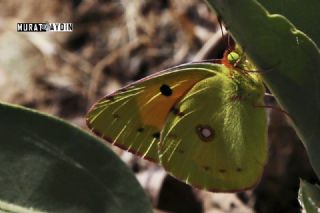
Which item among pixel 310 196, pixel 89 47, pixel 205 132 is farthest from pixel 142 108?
pixel 89 47

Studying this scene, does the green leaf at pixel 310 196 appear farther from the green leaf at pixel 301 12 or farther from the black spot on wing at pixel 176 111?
the black spot on wing at pixel 176 111

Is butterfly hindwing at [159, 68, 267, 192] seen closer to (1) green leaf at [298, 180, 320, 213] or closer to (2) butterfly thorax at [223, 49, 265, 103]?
(2) butterfly thorax at [223, 49, 265, 103]

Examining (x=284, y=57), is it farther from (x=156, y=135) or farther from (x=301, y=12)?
(x=156, y=135)

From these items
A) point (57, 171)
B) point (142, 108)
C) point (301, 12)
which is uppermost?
point (301, 12)

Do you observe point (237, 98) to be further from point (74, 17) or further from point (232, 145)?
point (74, 17)

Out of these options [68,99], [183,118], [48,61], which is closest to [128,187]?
[183,118]

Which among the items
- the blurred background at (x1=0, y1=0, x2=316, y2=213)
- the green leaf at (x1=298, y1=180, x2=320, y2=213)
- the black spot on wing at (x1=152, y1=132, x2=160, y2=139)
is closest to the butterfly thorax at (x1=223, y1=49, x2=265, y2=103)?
the black spot on wing at (x1=152, y1=132, x2=160, y2=139)

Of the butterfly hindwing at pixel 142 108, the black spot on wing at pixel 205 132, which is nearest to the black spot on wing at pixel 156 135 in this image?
the butterfly hindwing at pixel 142 108
